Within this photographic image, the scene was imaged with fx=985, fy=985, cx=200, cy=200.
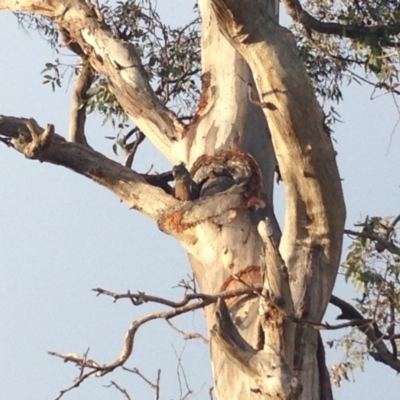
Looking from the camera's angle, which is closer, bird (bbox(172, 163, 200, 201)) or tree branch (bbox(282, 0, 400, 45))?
bird (bbox(172, 163, 200, 201))

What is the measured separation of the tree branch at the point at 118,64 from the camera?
4.11 meters

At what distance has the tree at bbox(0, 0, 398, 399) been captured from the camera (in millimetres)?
2469

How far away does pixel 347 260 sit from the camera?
455 cm

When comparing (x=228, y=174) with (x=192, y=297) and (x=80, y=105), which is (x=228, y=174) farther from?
(x=80, y=105)

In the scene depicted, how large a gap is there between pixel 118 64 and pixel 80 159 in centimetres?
69

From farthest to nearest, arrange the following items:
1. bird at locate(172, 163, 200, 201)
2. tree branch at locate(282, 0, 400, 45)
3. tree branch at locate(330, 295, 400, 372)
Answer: tree branch at locate(282, 0, 400, 45) < bird at locate(172, 163, 200, 201) < tree branch at locate(330, 295, 400, 372)

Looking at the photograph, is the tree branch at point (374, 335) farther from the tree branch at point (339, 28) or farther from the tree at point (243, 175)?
the tree branch at point (339, 28)

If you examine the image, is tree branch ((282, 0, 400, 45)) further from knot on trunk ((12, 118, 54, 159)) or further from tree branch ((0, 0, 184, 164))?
knot on trunk ((12, 118, 54, 159))

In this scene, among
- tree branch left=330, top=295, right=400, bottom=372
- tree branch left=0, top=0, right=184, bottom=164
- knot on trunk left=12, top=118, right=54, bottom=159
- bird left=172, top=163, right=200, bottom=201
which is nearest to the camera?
tree branch left=330, top=295, right=400, bottom=372

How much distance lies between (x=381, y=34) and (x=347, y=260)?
3.41 ft

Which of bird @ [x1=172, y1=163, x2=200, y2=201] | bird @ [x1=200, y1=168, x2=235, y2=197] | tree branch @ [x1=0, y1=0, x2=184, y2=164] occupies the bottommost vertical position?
bird @ [x1=172, y1=163, x2=200, y2=201]

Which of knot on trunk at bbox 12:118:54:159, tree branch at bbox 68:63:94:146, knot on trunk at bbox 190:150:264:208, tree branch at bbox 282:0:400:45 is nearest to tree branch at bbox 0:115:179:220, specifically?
knot on trunk at bbox 12:118:54:159

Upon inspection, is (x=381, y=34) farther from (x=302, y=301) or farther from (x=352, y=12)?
(x=302, y=301)

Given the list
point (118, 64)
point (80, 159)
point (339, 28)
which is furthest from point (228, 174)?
point (339, 28)
